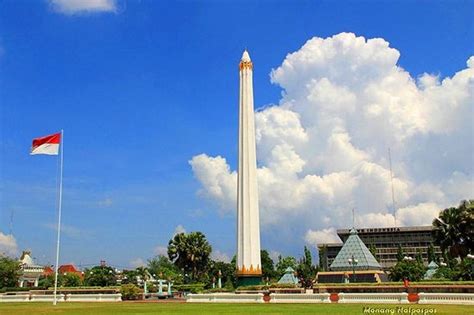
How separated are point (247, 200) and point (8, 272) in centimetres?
5140

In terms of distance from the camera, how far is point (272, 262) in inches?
5374

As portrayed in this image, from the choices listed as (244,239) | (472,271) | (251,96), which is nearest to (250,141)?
(251,96)

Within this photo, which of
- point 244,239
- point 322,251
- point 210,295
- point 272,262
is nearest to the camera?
point 210,295

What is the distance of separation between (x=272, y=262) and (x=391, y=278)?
54970 mm

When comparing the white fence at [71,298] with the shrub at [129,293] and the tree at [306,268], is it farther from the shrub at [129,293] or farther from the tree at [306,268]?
the tree at [306,268]

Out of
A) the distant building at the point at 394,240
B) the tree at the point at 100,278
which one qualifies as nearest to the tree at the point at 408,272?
the tree at the point at 100,278

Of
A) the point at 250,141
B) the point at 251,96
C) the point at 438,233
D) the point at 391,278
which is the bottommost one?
the point at 391,278

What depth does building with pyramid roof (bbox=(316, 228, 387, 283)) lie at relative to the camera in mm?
65562

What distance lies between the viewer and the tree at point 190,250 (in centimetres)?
8888

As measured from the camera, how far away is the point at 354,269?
6438 centimetres

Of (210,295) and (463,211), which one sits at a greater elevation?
(463,211)

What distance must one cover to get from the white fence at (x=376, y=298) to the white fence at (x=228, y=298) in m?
7.60

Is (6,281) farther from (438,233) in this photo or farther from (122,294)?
(438,233)

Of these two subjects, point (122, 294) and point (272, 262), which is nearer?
point (122, 294)
